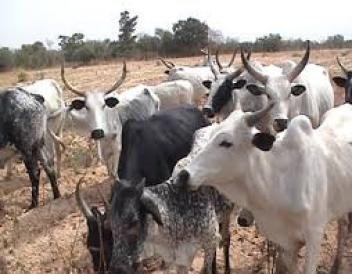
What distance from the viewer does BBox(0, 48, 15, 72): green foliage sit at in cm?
3092

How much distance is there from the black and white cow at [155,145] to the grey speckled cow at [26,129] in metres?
2.69

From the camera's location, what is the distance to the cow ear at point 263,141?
4.42 metres

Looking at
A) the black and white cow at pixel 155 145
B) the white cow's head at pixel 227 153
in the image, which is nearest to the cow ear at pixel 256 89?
the black and white cow at pixel 155 145

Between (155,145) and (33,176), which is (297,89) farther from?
(33,176)

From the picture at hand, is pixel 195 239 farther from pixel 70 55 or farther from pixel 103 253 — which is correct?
pixel 70 55

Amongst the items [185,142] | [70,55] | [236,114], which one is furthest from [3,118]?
[70,55]

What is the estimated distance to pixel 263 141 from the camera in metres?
4.44

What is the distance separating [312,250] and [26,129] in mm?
4988

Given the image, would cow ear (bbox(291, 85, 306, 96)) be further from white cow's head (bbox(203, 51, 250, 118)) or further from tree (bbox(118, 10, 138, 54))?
tree (bbox(118, 10, 138, 54))

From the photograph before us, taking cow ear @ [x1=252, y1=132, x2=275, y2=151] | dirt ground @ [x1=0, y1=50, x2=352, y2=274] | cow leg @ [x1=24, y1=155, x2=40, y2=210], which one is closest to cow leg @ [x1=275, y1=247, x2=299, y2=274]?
dirt ground @ [x1=0, y1=50, x2=352, y2=274]

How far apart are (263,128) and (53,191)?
396 cm

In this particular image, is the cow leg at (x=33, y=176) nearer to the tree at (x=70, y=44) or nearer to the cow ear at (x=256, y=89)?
the cow ear at (x=256, y=89)

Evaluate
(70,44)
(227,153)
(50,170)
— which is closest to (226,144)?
(227,153)

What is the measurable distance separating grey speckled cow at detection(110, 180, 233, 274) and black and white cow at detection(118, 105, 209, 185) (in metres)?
0.64
